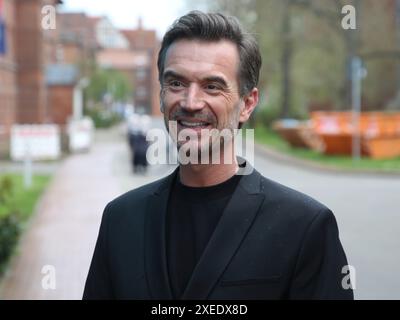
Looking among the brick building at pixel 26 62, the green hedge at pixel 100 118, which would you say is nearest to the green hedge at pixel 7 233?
the brick building at pixel 26 62

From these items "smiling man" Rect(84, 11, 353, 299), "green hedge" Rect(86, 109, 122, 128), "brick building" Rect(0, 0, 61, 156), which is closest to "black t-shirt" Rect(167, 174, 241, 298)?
"smiling man" Rect(84, 11, 353, 299)

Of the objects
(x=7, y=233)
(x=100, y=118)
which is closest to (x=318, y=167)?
(x=7, y=233)

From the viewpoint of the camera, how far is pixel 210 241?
196cm

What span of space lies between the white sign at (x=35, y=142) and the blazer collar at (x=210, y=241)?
18.3 meters

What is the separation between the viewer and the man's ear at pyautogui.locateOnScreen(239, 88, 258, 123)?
212 cm

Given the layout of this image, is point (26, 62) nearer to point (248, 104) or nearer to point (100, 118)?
point (100, 118)

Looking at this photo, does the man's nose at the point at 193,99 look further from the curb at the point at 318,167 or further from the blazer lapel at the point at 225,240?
the curb at the point at 318,167

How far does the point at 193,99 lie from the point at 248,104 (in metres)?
0.23

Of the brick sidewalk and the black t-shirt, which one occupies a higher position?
the black t-shirt

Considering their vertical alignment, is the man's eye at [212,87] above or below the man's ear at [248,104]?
above

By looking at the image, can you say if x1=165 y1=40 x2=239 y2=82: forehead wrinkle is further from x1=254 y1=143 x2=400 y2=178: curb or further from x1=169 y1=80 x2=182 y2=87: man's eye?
x1=254 y1=143 x2=400 y2=178: curb

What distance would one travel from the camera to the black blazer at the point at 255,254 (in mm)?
1926

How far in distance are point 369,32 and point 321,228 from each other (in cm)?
3168

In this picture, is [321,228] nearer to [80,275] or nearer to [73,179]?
[80,275]
